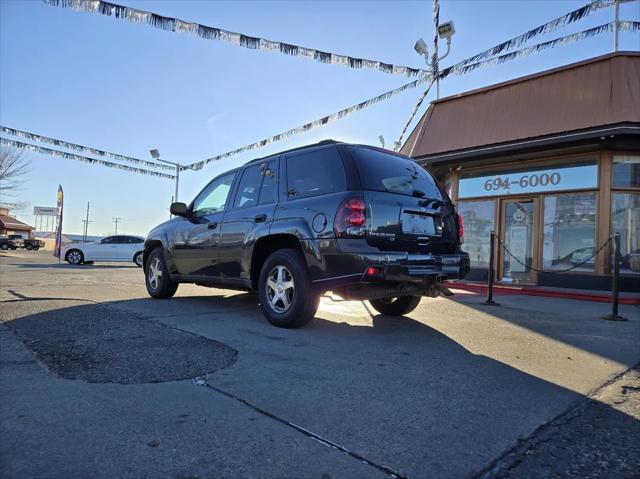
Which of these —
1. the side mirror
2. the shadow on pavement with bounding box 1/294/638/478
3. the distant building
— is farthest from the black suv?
the distant building

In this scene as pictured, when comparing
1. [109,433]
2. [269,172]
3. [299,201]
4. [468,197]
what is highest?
[468,197]

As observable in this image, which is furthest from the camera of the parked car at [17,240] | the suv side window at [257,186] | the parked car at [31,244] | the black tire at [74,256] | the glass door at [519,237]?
the parked car at [31,244]

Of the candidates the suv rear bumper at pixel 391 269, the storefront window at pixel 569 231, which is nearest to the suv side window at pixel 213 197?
the suv rear bumper at pixel 391 269

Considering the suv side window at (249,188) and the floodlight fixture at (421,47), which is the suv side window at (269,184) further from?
the floodlight fixture at (421,47)

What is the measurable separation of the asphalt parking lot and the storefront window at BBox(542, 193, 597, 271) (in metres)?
5.89

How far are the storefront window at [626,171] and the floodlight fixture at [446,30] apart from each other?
5016mm

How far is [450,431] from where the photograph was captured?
7.40 ft

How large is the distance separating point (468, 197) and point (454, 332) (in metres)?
8.04

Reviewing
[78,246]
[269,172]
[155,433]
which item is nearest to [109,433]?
[155,433]

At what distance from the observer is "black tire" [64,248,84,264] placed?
20078 mm

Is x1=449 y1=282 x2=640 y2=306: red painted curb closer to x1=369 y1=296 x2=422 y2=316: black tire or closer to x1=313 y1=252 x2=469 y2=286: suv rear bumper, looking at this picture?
x1=369 y1=296 x2=422 y2=316: black tire

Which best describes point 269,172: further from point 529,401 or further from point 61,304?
point 529,401

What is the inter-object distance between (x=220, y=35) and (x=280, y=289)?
749 centimetres

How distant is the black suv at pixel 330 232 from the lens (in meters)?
4.01
